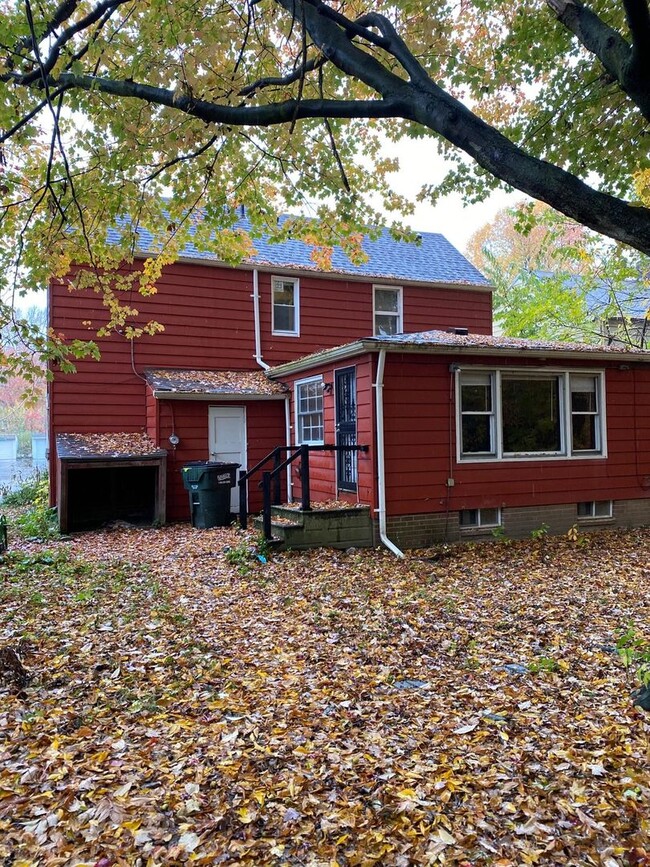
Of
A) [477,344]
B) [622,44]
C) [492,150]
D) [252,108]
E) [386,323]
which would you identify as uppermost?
[386,323]

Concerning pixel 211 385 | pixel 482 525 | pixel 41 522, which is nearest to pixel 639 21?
pixel 482 525

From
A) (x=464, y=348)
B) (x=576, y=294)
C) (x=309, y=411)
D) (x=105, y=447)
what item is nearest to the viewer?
(x=464, y=348)

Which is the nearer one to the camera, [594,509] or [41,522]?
[594,509]

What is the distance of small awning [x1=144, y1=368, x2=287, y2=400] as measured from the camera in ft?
36.8

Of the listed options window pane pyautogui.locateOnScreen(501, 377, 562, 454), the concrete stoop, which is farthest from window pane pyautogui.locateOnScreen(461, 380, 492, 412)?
the concrete stoop

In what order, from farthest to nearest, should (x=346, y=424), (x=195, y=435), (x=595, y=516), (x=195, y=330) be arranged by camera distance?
(x=195, y=330) → (x=195, y=435) → (x=595, y=516) → (x=346, y=424)

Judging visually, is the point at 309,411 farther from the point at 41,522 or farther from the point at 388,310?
the point at 41,522

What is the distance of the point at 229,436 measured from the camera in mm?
12156

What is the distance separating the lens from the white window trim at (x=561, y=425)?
918cm

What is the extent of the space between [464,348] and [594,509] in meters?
4.13

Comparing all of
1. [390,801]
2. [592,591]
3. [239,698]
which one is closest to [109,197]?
[239,698]

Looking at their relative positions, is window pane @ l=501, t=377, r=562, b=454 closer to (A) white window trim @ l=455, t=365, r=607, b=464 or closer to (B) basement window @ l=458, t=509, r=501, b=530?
(A) white window trim @ l=455, t=365, r=607, b=464

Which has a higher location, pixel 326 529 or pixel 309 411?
pixel 309 411

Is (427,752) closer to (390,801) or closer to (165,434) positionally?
(390,801)
